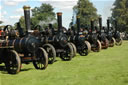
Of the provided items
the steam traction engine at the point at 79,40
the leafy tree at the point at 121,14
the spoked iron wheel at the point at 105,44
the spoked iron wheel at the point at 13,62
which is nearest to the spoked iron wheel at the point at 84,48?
the steam traction engine at the point at 79,40

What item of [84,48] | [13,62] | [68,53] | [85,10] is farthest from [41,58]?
[85,10]

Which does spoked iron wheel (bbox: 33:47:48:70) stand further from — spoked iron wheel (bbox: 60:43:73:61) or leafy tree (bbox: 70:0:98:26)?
leafy tree (bbox: 70:0:98:26)

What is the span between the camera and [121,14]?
45.1m

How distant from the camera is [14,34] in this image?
8.41 meters

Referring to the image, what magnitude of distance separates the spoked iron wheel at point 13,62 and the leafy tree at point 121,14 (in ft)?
119

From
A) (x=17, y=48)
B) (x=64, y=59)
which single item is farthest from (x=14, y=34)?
(x=64, y=59)

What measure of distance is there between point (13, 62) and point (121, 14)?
40.8 meters

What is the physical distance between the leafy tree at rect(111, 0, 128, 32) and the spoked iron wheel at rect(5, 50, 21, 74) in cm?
3633

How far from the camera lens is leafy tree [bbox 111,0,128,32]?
42.0 meters

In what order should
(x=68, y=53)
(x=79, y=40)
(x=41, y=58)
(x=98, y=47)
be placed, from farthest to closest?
(x=98, y=47) < (x=79, y=40) < (x=68, y=53) < (x=41, y=58)

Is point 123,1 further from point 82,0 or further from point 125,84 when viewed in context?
point 125,84

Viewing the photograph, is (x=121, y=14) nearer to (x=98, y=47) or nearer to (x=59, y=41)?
(x=98, y=47)

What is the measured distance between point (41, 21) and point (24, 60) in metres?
54.6

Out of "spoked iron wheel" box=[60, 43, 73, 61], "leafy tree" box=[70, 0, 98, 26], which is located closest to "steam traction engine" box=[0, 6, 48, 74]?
"spoked iron wheel" box=[60, 43, 73, 61]
